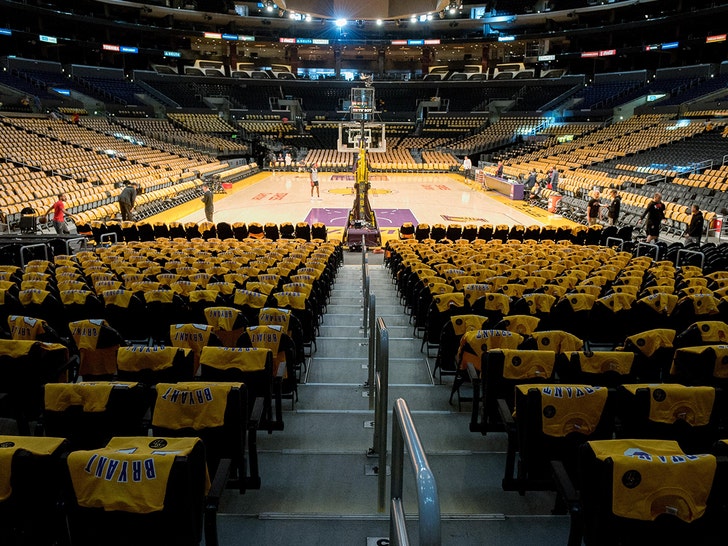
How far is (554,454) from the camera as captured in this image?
11.0ft

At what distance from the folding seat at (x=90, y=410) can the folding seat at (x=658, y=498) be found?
2.78 m

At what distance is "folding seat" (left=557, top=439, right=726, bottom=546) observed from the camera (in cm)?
239

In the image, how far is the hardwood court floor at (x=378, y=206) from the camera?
2128 cm

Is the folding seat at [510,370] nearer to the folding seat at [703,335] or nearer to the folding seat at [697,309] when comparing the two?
the folding seat at [703,335]

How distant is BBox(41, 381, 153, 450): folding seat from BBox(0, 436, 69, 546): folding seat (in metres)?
0.65

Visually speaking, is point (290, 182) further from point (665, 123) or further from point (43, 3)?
point (43, 3)

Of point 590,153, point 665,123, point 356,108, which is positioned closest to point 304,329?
point 356,108

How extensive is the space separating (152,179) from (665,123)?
3601cm

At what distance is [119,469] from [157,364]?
5.73 ft

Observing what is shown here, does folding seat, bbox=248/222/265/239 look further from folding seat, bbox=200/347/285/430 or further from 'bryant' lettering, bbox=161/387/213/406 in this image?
'bryant' lettering, bbox=161/387/213/406

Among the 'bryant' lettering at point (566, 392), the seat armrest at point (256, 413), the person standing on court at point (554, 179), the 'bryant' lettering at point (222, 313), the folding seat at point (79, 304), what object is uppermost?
the person standing on court at point (554, 179)

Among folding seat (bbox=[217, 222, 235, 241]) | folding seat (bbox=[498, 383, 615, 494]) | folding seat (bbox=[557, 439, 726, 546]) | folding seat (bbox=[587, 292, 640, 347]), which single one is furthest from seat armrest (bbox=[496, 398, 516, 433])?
folding seat (bbox=[217, 222, 235, 241])

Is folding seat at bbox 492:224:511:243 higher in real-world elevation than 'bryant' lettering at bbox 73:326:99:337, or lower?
lower

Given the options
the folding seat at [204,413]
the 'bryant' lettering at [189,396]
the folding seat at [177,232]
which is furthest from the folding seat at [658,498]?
the folding seat at [177,232]
